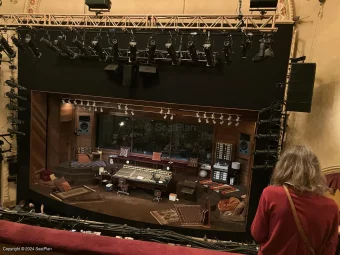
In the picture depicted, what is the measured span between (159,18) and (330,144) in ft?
13.9

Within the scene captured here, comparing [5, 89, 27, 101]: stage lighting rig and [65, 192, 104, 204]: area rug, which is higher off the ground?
[5, 89, 27, 101]: stage lighting rig

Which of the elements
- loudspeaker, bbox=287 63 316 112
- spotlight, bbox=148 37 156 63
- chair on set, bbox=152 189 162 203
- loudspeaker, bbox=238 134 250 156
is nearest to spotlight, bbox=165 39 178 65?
spotlight, bbox=148 37 156 63

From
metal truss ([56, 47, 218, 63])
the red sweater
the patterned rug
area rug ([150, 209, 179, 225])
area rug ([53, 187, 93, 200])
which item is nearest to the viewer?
the red sweater

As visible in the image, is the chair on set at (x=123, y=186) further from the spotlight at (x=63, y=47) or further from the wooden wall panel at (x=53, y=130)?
the spotlight at (x=63, y=47)

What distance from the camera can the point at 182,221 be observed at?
6055mm

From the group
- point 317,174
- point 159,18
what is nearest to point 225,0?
point 159,18

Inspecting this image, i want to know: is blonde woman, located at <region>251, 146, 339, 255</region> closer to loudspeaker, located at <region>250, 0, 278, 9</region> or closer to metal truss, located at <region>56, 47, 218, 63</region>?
loudspeaker, located at <region>250, 0, 278, 9</region>

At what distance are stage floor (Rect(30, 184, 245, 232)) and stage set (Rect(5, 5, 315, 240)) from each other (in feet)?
0.08

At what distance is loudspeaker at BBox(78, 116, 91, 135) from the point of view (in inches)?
349

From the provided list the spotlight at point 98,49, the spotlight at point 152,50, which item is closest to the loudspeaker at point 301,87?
the spotlight at point 152,50

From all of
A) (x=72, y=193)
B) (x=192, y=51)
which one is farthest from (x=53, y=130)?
(x=192, y=51)

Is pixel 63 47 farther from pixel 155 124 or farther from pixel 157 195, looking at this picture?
pixel 157 195

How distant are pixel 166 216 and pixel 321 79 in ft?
13.9

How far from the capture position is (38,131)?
7.72 m
